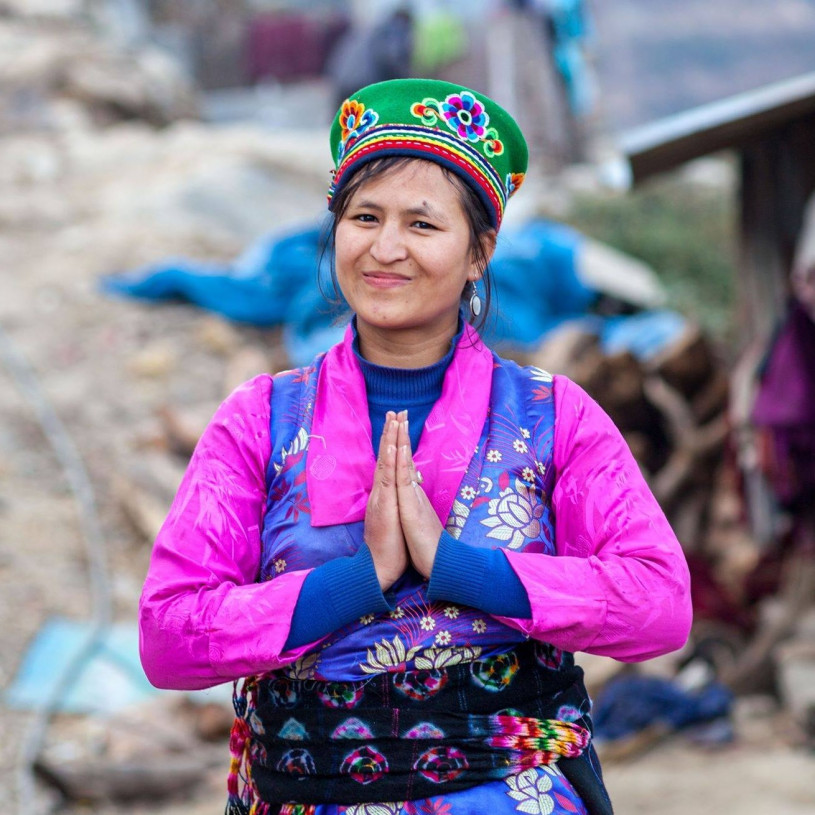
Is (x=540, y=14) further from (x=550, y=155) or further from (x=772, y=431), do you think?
(x=772, y=431)

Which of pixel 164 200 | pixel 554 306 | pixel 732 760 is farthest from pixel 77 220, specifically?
pixel 732 760

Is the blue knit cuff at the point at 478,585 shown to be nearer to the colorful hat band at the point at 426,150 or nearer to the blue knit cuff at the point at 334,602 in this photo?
the blue knit cuff at the point at 334,602

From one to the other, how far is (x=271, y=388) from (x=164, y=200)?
8349 mm

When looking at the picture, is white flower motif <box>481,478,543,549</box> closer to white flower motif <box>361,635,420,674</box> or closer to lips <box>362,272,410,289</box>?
white flower motif <box>361,635,420,674</box>

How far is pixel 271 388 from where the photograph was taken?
1.83m

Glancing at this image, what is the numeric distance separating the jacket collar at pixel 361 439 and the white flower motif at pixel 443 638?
0.55 feet

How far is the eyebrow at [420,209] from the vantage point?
1726mm

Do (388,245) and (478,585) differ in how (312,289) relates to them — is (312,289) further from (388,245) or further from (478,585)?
(478,585)

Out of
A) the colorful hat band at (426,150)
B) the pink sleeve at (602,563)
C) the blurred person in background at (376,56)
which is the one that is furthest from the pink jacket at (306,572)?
the blurred person in background at (376,56)

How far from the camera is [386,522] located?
5.28 ft

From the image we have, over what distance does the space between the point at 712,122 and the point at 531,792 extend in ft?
11.3

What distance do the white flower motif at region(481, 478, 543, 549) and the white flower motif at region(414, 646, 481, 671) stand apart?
0.55 ft

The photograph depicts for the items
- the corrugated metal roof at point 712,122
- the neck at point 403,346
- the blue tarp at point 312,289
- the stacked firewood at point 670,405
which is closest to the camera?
the neck at point 403,346

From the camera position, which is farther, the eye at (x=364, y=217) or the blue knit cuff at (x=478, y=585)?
the eye at (x=364, y=217)
